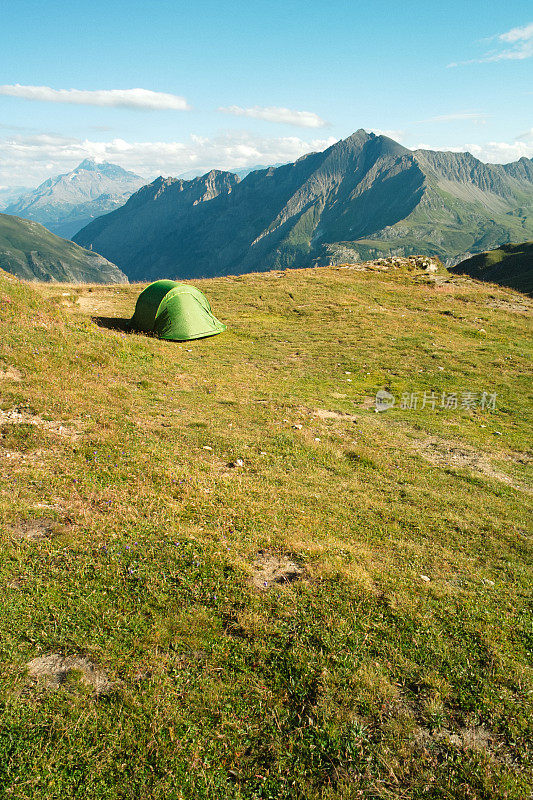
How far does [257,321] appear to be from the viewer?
105 ft

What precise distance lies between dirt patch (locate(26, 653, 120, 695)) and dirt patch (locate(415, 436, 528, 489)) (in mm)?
11559

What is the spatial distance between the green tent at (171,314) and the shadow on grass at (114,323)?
2.12ft

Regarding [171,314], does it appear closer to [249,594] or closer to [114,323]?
[114,323]

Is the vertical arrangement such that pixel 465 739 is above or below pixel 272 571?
below

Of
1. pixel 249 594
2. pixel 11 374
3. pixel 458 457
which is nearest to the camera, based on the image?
pixel 249 594

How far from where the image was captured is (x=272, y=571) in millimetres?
7859

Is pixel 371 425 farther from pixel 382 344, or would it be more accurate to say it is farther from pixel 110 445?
pixel 382 344

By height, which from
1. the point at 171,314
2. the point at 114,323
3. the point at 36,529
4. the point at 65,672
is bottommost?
the point at 65,672

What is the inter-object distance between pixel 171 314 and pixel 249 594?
21.6 m

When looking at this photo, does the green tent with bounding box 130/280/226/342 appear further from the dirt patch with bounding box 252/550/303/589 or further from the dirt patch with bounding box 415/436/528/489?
the dirt patch with bounding box 252/550/303/589

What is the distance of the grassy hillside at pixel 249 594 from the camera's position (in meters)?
5.03

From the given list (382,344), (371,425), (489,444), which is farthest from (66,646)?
(382,344)

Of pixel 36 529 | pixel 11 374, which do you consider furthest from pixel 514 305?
pixel 36 529

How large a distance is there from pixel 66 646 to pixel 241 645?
8.69ft
